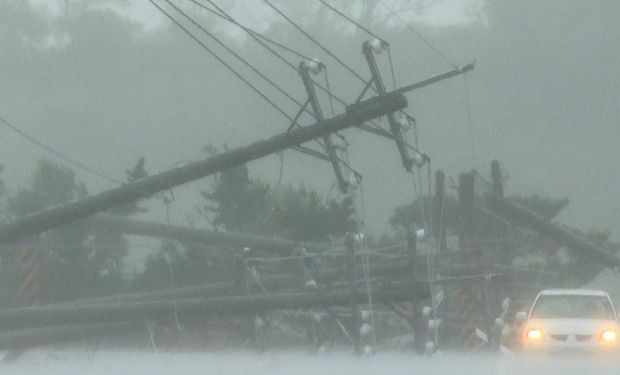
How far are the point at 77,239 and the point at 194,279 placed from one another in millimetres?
10458

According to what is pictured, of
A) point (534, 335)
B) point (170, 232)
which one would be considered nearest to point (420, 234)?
point (534, 335)

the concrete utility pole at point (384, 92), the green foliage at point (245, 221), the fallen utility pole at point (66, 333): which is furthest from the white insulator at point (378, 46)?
the green foliage at point (245, 221)

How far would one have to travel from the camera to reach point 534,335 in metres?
28.6

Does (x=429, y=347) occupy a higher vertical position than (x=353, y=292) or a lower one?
lower

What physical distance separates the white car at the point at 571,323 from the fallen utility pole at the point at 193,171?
530cm

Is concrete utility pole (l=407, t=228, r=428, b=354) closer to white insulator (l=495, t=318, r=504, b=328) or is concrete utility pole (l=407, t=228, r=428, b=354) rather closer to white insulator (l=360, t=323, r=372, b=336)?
white insulator (l=360, t=323, r=372, b=336)

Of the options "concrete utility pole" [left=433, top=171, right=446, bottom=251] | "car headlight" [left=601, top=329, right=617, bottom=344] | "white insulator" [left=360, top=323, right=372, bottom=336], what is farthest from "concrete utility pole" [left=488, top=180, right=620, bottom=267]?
"white insulator" [left=360, top=323, right=372, bottom=336]

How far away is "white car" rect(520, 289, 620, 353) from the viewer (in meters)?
28.1

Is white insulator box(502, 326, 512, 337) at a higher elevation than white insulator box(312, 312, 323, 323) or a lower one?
lower

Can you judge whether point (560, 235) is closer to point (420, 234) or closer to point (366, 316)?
point (420, 234)

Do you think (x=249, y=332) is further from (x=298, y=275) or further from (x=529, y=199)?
(x=529, y=199)

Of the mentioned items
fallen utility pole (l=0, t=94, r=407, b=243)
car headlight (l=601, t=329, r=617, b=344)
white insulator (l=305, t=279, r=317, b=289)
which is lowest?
car headlight (l=601, t=329, r=617, b=344)

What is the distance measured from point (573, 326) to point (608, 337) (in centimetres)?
75

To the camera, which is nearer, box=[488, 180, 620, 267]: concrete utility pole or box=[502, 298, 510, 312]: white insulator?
box=[502, 298, 510, 312]: white insulator
